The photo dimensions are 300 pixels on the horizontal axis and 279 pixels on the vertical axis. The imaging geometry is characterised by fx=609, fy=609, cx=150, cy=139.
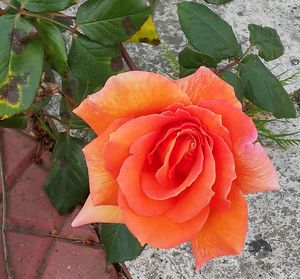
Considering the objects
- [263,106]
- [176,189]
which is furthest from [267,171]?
[263,106]

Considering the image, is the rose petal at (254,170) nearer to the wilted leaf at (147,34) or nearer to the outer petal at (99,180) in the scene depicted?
the outer petal at (99,180)

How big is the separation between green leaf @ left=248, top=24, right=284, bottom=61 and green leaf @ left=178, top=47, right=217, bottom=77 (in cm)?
13

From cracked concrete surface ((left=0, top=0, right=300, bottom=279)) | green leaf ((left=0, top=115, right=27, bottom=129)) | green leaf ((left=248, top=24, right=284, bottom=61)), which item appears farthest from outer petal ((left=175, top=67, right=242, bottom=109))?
cracked concrete surface ((left=0, top=0, right=300, bottom=279))

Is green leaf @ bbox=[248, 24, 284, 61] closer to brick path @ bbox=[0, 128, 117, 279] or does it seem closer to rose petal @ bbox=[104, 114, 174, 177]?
rose petal @ bbox=[104, 114, 174, 177]

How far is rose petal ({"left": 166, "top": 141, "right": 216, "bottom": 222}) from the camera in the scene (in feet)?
2.15

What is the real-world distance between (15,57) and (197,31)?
30 cm

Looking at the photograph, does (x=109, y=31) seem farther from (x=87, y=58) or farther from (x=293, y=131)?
(x=293, y=131)

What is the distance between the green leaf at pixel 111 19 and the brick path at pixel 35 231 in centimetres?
61

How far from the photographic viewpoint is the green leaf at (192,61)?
964 millimetres

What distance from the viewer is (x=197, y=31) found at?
99cm

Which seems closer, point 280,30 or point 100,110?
point 100,110

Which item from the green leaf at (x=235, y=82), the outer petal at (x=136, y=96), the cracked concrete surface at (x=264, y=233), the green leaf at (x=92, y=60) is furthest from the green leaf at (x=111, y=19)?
the cracked concrete surface at (x=264, y=233)

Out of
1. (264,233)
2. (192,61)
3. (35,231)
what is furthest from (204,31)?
(35,231)

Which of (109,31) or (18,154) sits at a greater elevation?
(109,31)
